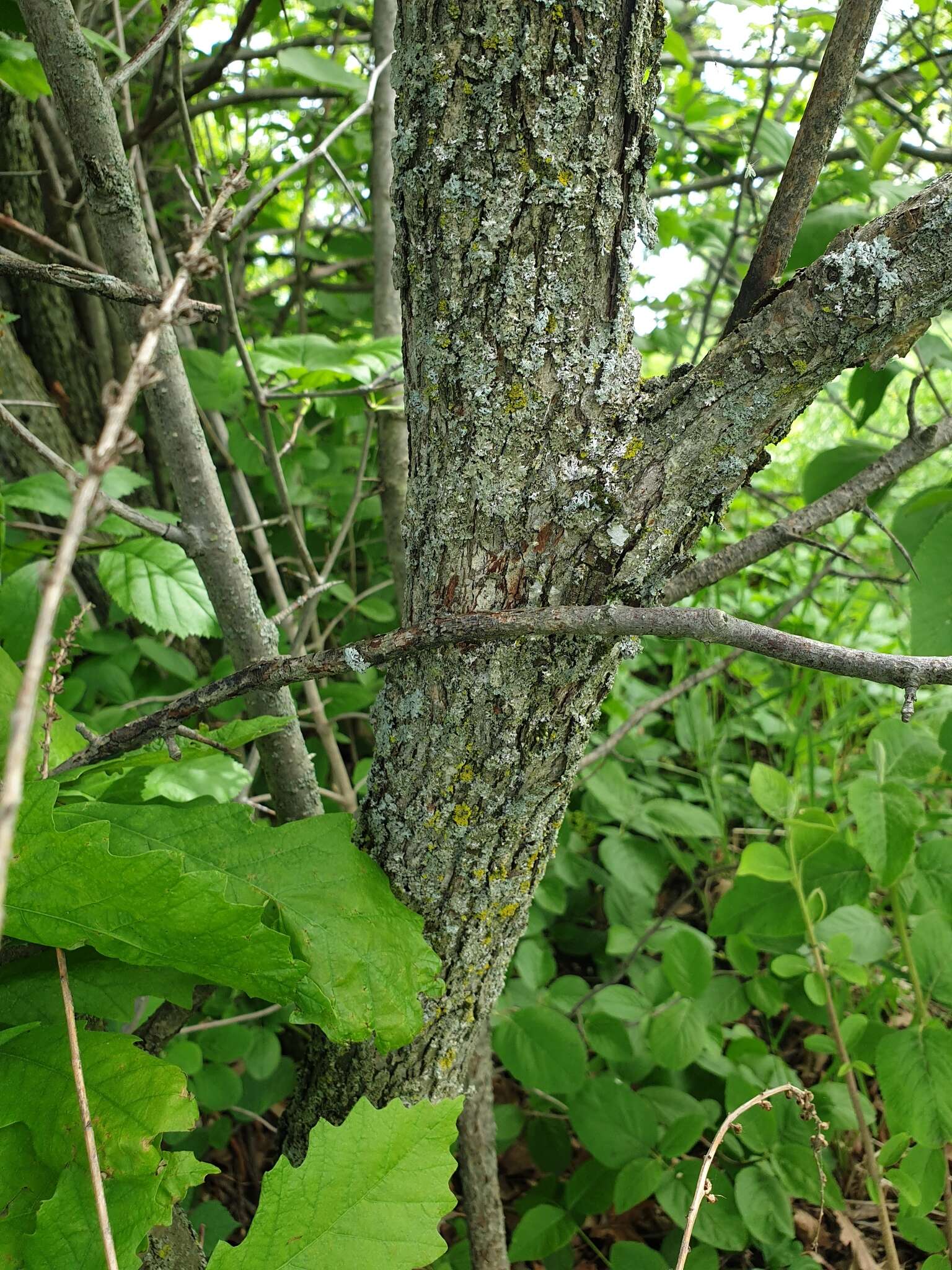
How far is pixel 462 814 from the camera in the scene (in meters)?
1.06

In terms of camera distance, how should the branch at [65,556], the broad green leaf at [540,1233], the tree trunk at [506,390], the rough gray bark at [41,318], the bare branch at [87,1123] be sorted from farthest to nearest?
the rough gray bark at [41,318] < the broad green leaf at [540,1233] < the tree trunk at [506,390] < the bare branch at [87,1123] < the branch at [65,556]

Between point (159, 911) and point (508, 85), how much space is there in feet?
2.96

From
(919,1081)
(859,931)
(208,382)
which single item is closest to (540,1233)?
(919,1081)

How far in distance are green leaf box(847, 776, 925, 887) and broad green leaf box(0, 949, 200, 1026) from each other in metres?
1.14

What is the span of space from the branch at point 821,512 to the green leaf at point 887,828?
24.8 inches

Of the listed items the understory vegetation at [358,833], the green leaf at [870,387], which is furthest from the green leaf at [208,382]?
the green leaf at [870,387]

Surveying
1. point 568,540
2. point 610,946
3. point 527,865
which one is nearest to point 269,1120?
point 610,946

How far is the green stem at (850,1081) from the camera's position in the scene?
1.31m

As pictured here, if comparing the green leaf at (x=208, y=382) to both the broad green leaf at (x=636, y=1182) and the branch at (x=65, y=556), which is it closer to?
the branch at (x=65, y=556)

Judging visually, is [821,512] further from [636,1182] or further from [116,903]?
[636,1182]

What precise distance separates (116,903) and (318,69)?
153 centimetres

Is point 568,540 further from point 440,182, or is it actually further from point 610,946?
point 610,946

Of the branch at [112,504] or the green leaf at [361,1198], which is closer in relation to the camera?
the green leaf at [361,1198]

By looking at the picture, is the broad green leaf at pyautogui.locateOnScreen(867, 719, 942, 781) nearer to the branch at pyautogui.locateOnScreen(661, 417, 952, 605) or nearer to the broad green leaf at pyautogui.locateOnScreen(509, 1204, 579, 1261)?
the branch at pyautogui.locateOnScreen(661, 417, 952, 605)
